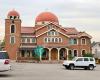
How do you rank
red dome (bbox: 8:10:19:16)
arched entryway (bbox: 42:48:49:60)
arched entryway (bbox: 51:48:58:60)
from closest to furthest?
1. arched entryway (bbox: 42:48:49:60)
2. arched entryway (bbox: 51:48:58:60)
3. red dome (bbox: 8:10:19:16)

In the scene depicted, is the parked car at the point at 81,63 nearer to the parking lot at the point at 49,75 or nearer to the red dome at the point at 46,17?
the parking lot at the point at 49,75

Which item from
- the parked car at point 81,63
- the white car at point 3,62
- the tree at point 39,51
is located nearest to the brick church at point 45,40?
the tree at point 39,51

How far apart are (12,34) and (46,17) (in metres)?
10.8

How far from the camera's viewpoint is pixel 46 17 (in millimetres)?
97250

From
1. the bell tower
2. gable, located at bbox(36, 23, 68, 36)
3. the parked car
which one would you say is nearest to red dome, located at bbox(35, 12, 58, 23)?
gable, located at bbox(36, 23, 68, 36)

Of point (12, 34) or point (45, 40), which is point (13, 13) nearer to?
point (12, 34)

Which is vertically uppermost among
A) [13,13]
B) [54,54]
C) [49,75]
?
[13,13]

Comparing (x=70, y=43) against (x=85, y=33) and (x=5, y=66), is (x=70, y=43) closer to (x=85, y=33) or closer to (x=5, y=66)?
(x=85, y=33)

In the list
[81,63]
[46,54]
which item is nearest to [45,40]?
[46,54]

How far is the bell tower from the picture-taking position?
90.1 meters

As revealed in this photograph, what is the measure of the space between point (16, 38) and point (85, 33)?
1717cm

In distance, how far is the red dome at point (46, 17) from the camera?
97.1 m

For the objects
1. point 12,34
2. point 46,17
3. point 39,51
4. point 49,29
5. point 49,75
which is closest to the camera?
point 49,75

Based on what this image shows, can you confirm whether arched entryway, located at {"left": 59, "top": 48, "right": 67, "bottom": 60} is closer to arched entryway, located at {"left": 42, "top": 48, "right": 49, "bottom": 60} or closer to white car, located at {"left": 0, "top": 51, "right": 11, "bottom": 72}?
arched entryway, located at {"left": 42, "top": 48, "right": 49, "bottom": 60}
